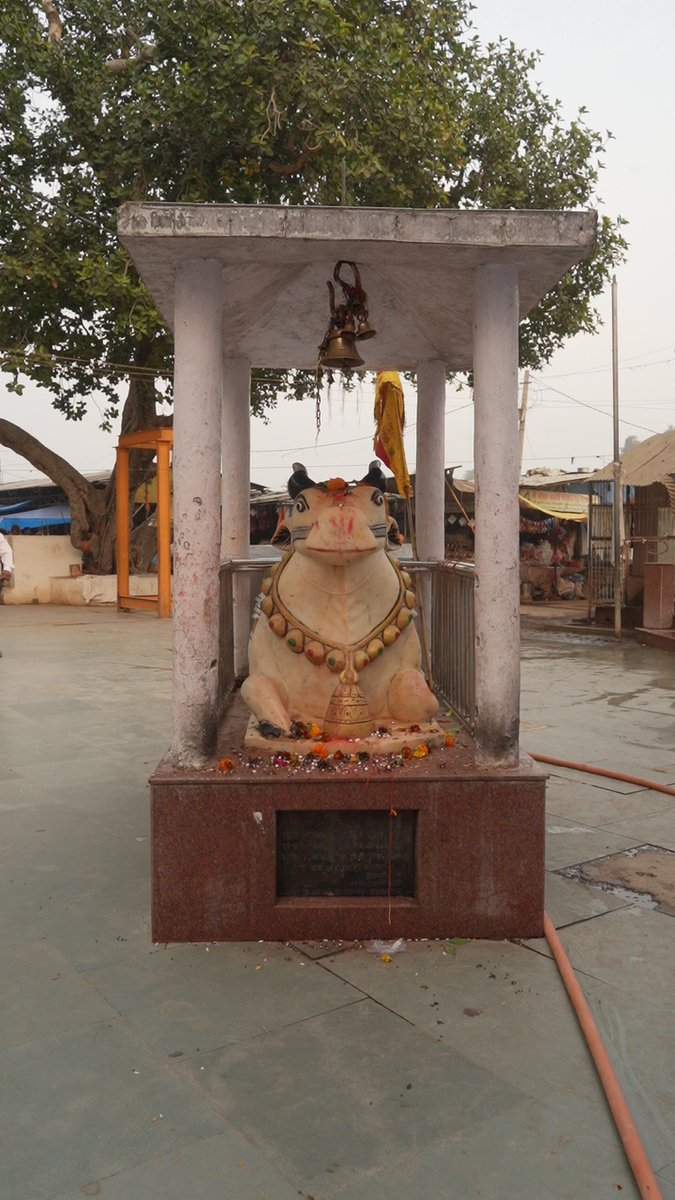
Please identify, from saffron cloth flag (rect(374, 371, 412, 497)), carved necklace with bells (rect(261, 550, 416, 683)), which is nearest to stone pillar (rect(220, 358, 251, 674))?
saffron cloth flag (rect(374, 371, 412, 497))

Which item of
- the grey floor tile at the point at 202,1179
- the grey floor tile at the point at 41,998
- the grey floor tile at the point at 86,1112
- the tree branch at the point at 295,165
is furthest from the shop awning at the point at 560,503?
the grey floor tile at the point at 202,1179

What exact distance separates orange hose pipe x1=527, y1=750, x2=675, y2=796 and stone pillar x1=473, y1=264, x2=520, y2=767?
233cm

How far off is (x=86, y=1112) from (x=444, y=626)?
135 inches

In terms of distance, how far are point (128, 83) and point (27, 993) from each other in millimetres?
13324

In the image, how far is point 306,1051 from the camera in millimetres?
2838

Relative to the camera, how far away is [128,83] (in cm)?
1322

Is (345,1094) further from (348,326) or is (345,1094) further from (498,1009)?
(348,326)

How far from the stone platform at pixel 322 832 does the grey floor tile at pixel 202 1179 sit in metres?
1.23

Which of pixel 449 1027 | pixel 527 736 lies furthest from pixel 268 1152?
pixel 527 736

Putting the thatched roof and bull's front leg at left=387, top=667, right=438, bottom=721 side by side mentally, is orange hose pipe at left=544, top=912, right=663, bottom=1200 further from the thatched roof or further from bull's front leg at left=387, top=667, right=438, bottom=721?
the thatched roof

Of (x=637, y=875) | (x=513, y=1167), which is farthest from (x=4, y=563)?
(x=513, y=1167)

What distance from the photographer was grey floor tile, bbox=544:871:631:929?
3.88 meters

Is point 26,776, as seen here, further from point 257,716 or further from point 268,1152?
point 268,1152

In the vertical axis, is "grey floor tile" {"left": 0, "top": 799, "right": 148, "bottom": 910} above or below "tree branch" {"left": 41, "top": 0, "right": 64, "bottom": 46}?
below
